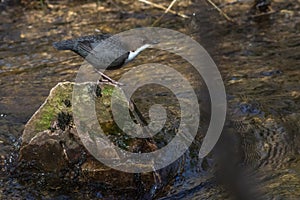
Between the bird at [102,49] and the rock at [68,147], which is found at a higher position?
the bird at [102,49]

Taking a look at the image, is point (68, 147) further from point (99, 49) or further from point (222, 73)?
point (222, 73)

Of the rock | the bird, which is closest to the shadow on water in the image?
the rock

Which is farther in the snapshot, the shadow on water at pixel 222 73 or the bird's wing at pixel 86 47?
the bird's wing at pixel 86 47

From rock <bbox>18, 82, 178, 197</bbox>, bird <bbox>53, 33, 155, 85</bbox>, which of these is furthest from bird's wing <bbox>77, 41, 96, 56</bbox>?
rock <bbox>18, 82, 178, 197</bbox>

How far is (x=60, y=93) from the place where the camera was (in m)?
3.70

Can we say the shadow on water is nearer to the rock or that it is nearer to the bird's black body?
the rock

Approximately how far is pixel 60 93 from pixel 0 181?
732mm

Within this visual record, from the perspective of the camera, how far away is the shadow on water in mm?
3385

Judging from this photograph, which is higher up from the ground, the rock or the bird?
the bird

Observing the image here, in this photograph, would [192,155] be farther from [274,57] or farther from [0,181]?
[274,57]

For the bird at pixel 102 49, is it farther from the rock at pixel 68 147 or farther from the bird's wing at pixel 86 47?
the rock at pixel 68 147

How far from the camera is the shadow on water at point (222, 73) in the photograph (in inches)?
133

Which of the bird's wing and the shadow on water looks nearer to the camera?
the shadow on water

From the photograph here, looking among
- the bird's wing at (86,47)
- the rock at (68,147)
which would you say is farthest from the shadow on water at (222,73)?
the bird's wing at (86,47)
